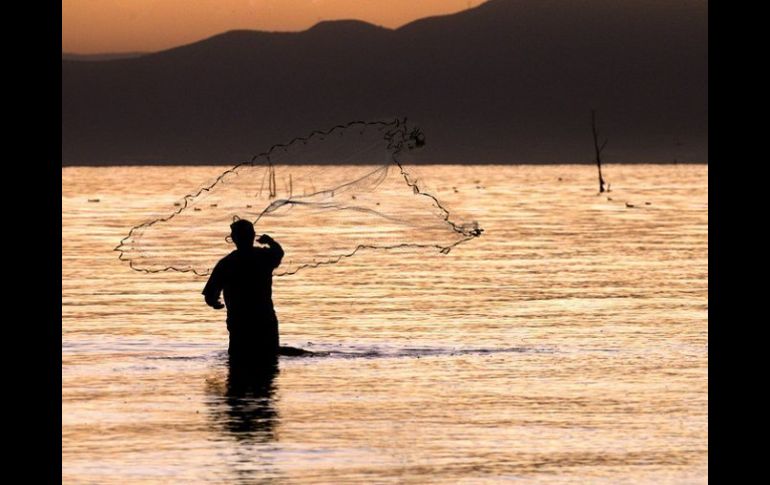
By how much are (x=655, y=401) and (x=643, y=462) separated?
4175 millimetres

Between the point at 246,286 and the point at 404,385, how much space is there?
2314 mm

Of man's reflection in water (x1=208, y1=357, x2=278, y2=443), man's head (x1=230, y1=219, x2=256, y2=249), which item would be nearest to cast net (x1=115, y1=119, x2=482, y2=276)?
man's head (x1=230, y1=219, x2=256, y2=249)

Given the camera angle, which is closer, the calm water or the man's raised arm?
the calm water

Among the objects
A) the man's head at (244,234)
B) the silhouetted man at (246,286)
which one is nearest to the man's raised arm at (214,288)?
the silhouetted man at (246,286)

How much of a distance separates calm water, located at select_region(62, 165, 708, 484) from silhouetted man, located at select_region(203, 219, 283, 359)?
0.71 m

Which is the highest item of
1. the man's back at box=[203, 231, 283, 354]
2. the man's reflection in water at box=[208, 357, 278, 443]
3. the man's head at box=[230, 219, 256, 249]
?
the man's head at box=[230, 219, 256, 249]

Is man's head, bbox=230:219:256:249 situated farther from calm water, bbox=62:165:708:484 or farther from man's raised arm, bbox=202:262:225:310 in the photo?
calm water, bbox=62:165:708:484

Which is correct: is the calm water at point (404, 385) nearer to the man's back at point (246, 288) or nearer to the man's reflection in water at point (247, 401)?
the man's reflection in water at point (247, 401)

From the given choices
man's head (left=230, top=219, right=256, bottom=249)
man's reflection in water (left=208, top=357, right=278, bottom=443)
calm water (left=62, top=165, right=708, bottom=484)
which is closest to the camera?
calm water (left=62, top=165, right=708, bottom=484)

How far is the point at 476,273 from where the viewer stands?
47.2 m

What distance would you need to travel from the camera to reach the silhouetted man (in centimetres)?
2092

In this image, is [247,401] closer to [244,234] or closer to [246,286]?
[246,286]

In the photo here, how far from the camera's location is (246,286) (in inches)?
829

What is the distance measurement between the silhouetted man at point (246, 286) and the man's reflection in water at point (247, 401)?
339mm
